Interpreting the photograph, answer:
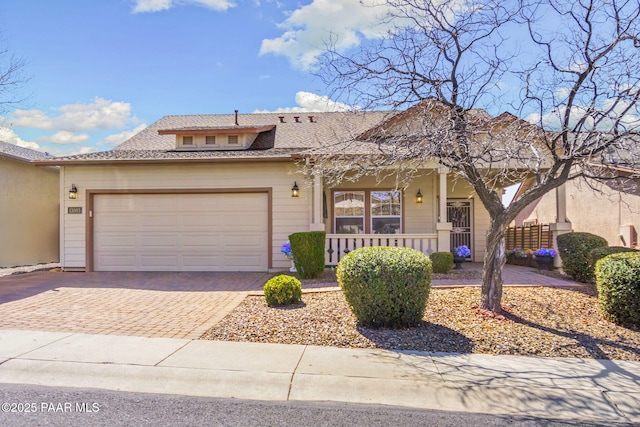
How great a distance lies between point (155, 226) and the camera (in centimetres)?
1173

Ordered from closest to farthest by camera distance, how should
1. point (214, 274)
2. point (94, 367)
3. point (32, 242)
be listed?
1. point (94, 367)
2. point (214, 274)
3. point (32, 242)

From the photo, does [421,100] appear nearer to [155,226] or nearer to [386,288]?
[386,288]

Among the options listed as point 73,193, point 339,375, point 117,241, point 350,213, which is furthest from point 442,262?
point 73,193

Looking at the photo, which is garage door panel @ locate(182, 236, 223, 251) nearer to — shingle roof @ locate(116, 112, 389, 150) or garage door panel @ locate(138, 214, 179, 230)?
garage door panel @ locate(138, 214, 179, 230)

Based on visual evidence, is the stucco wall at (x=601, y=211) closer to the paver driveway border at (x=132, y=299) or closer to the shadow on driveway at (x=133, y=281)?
the paver driveway border at (x=132, y=299)

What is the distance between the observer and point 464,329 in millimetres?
5590

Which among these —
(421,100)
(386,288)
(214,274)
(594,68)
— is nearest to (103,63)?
(214,274)

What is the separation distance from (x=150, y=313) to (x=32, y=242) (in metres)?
10.4

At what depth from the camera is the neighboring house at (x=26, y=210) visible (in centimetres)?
1314

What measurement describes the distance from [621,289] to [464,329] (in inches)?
90.2

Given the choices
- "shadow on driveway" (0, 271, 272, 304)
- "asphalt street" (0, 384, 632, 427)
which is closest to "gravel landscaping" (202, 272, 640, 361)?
"asphalt street" (0, 384, 632, 427)

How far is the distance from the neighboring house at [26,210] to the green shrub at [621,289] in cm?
1603

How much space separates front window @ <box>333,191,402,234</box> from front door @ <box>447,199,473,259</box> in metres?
2.59

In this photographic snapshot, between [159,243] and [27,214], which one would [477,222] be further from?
[27,214]
